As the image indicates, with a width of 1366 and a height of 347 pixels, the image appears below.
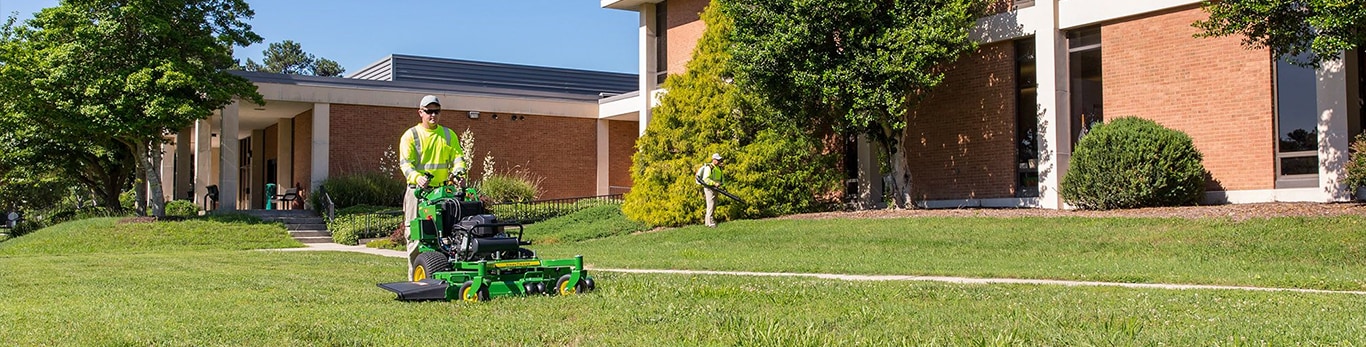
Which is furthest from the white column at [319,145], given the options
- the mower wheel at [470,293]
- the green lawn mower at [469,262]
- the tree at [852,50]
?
the mower wheel at [470,293]

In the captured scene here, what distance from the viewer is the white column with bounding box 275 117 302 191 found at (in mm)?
37375

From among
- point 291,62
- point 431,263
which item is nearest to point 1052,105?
point 431,263

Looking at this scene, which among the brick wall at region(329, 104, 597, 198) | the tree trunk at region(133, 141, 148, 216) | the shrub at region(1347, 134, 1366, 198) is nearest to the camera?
the shrub at region(1347, 134, 1366, 198)

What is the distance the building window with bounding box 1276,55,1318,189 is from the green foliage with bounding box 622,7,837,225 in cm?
850

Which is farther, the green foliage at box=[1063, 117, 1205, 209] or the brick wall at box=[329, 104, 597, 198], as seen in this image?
the brick wall at box=[329, 104, 597, 198]

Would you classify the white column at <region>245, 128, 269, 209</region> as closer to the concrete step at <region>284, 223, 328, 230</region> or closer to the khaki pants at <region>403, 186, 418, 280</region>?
the concrete step at <region>284, 223, 328, 230</region>

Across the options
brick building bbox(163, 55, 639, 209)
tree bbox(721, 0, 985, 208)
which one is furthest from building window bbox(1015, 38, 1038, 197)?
brick building bbox(163, 55, 639, 209)

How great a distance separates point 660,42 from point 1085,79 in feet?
44.6

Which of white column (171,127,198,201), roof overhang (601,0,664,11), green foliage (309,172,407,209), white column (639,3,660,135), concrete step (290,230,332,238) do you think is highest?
roof overhang (601,0,664,11)

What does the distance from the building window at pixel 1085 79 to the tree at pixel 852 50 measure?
194 cm

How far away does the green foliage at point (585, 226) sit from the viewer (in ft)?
78.1

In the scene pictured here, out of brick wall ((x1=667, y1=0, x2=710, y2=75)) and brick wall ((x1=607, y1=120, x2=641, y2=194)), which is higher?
brick wall ((x1=667, y1=0, x2=710, y2=75))

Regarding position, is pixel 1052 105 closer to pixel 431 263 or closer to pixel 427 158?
pixel 427 158

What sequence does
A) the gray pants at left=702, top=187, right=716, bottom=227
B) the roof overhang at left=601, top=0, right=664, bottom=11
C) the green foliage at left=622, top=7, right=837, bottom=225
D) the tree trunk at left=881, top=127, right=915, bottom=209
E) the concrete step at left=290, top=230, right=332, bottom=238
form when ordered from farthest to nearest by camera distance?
the roof overhang at left=601, top=0, right=664, bottom=11 → the concrete step at left=290, top=230, right=332, bottom=238 → the green foliage at left=622, top=7, right=837, bottom=225 → the tree trunk at left=881, top=127, right=915, bottom=209 → the gray pants at left=702, top=187, right=716, bottom=227
